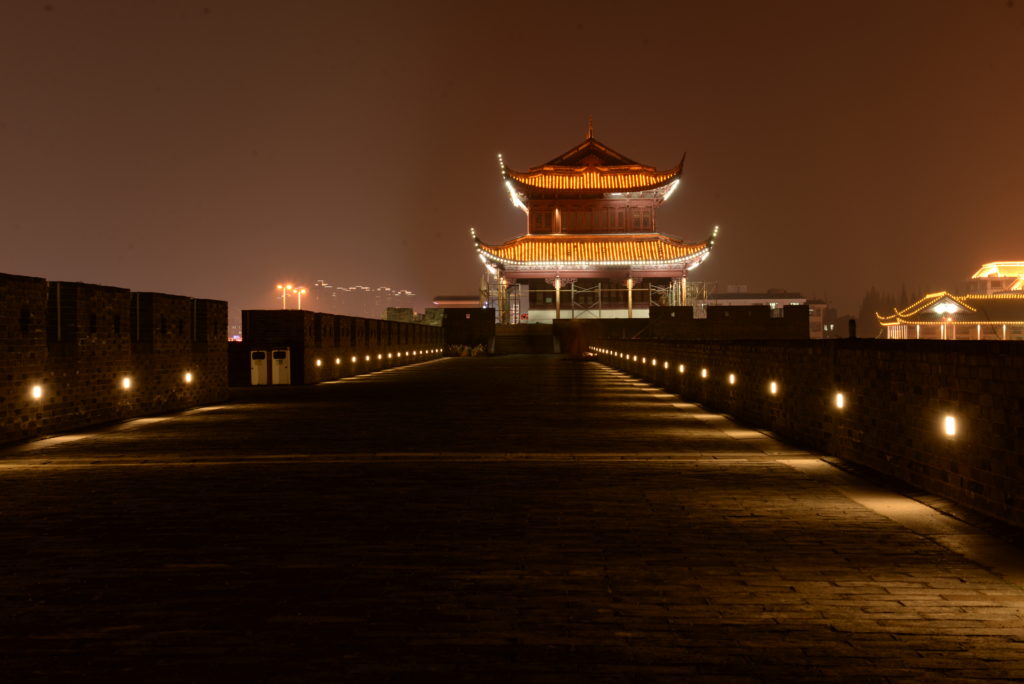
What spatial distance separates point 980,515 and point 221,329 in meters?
19.9

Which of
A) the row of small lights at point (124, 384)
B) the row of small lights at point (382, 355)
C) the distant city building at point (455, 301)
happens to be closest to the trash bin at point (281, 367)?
the row of small lights at point (382, 355)

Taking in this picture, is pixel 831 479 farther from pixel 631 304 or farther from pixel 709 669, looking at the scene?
pixel 631 304

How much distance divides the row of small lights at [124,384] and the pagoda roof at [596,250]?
54.4 metres

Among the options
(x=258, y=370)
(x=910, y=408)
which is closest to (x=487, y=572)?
(x=910, y=408)

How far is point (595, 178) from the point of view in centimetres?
7981

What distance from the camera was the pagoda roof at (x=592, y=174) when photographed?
3083 inches

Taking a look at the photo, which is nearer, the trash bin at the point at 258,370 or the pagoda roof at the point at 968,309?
the trash bin at the point at 258,370

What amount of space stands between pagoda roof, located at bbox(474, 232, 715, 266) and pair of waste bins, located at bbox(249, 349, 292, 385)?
45.6 m

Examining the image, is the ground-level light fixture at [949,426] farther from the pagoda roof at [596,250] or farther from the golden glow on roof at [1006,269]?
the golden glow on roof at [1006,269]

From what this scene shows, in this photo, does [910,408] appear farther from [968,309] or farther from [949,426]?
[968,309]

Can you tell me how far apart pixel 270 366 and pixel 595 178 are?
52.2 m

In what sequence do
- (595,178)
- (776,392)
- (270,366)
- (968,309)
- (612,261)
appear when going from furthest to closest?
(595,178), (612,261), (968,309), (270,366), (776,392)

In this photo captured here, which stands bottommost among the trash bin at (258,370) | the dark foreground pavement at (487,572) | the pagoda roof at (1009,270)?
the dark foreground pavement at (487,572)

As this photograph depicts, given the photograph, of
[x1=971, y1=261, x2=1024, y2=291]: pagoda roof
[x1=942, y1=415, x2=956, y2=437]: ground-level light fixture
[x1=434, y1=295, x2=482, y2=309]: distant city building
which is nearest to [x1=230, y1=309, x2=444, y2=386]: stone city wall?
[x1=942, y1=415, x2=956, y2=437]: ground-level light fixture
